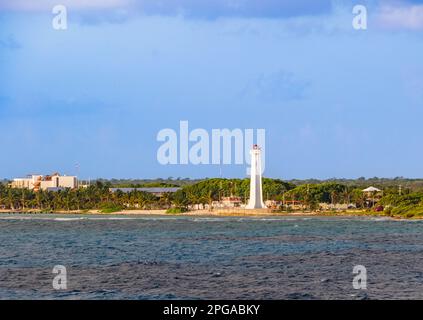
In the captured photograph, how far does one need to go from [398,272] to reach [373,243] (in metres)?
35.3

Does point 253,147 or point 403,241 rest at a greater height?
point 253,147

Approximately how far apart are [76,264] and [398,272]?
78.3 ft

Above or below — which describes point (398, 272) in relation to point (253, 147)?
below
